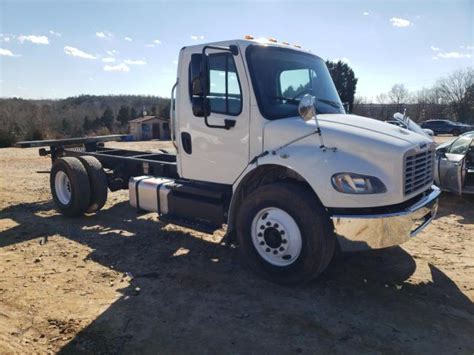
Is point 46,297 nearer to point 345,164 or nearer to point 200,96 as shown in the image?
point 200,96

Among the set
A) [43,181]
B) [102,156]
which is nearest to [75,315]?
[102,156]

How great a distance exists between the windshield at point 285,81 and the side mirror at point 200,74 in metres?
0.53

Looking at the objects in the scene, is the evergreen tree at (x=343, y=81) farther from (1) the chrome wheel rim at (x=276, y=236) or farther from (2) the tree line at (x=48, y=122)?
(2) the tree line at (x=48, y=122)

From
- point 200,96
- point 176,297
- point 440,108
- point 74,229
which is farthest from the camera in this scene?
point 440,108

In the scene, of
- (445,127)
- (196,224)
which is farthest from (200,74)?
(445,127)

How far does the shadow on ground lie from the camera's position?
3379 mm

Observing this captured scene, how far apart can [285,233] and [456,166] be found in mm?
5290

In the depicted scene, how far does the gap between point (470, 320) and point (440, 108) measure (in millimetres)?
63538

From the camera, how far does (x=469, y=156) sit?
9.39 m

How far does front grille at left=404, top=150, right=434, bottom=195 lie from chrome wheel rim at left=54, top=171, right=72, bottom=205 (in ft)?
20.1

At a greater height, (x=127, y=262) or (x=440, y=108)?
(x=440, y=108)

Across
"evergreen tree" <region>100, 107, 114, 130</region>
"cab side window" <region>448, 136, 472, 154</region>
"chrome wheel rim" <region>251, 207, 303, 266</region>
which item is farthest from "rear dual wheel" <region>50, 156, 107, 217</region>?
"evergreen tree" <region>100, 107, 114, 130</region>

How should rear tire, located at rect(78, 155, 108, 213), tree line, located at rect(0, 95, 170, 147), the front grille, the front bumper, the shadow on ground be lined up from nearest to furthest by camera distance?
1. the shadow on ground
2. the front bumper
3. the front grille
4. rear tire, located at rect(78, 155, 108, 213)
5. tree line, located at rect(0, 95, 170, 147)

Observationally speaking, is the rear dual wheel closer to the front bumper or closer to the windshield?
the windshield
